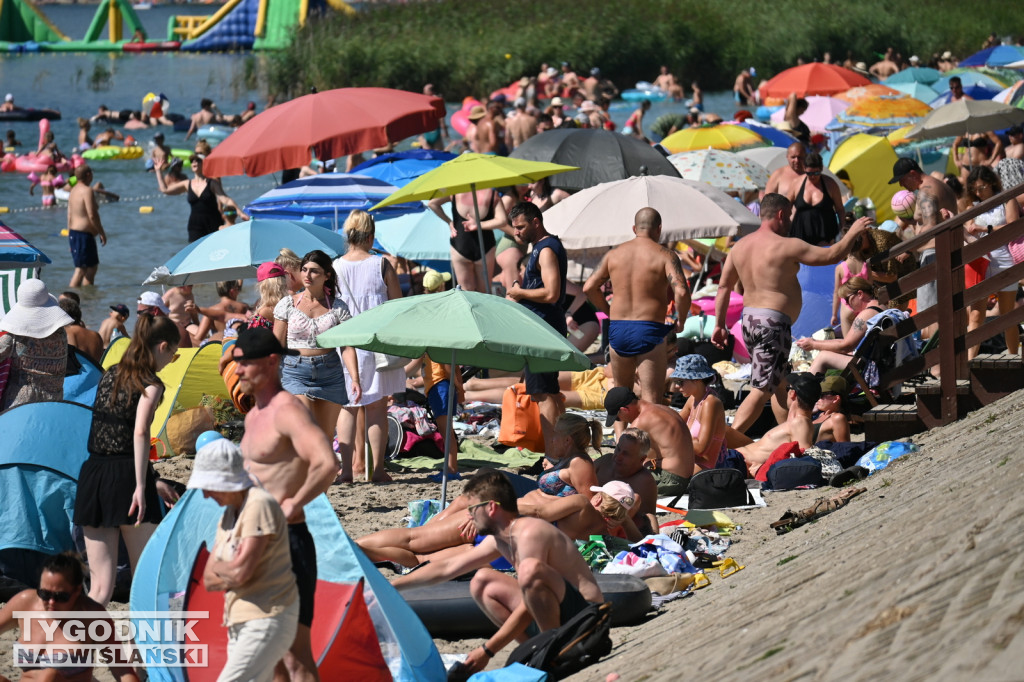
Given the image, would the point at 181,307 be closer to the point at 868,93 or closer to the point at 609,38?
the point at 868,93

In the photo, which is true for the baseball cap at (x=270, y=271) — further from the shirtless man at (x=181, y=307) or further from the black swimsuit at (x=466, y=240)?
the black swimsuit at (x=466, y=240)

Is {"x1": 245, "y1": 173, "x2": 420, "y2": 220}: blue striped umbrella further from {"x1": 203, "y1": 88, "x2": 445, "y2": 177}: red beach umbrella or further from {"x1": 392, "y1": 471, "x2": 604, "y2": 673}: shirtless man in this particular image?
{"x1": 392, "y1": 471, "x2": 604, "y2": 673}: shirtless man

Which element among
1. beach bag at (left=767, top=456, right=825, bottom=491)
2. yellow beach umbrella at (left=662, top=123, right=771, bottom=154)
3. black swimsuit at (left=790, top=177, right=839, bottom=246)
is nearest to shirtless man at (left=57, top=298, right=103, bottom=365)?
beach bag at (left=767, top=456, right=825, bottom=491)

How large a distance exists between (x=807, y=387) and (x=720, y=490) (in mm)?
1080

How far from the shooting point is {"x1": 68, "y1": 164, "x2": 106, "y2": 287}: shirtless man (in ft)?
49.8

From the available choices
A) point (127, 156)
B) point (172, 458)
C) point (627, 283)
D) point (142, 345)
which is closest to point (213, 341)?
point (172, 458)

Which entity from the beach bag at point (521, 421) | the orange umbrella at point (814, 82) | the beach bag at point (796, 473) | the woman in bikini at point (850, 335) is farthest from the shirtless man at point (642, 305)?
the orange umbrella at point (814, 82)

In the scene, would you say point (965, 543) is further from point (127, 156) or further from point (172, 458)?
point (127, 156)

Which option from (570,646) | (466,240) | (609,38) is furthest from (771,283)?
(609,38)

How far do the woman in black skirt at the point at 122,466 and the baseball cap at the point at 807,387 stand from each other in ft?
13.9

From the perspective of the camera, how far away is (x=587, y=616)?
5.11m

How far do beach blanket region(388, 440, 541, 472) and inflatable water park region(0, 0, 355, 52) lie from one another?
43.9m

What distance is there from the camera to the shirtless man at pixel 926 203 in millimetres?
9102

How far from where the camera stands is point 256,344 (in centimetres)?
466
